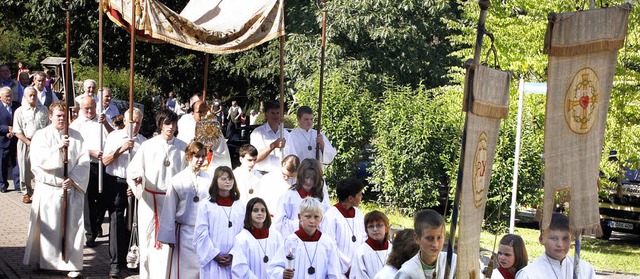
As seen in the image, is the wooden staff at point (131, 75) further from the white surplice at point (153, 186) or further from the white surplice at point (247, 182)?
the white surplice at point (247, 182)

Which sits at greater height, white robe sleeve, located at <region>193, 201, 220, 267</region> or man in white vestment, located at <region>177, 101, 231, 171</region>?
man in white vestment, located at <region>177, 101, 231, 171</region>

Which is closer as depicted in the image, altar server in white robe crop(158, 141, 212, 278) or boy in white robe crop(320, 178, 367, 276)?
boy in white robe crop(320, 178, 367, 276)

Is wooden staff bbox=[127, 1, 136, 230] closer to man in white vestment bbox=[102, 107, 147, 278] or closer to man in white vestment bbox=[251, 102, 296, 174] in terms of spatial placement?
man in white vestment bbox=[102, 107, 147, 278]

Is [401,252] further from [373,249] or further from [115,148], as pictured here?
[115,148]

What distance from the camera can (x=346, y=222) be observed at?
9898 millimetres

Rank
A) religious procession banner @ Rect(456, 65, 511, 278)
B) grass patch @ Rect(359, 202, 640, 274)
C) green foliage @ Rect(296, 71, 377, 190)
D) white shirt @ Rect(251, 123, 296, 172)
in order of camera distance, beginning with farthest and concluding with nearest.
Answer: green foliage @ Rect(296, 71, 377, 190) < grass patch @ Rect(359, 202, 640, 274) < white shirt @ Rect(251, 123, 296, 172) < religious procession banner @ Rect(456, 65, 511, 278)

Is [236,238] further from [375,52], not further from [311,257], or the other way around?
[375,52]

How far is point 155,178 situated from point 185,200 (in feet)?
2.32

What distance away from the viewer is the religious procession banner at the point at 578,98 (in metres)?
6.89

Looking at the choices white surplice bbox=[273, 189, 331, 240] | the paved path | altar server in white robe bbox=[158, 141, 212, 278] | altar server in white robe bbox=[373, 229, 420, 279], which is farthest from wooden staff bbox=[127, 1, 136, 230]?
altar server in white robe bbox=[373, 229, 420, 279]

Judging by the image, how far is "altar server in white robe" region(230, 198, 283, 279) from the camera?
9.08 m

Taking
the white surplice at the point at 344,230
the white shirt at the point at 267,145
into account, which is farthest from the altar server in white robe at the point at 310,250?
the white shirt at the point at 267,145

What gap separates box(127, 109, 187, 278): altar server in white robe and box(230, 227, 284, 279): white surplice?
1824 mm

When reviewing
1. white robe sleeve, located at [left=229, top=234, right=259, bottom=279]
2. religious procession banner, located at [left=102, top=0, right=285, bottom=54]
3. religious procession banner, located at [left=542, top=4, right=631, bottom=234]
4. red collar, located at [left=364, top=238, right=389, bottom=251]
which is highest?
religious procession banner, located at [left=102, top=0, right=285, bottom=54]
